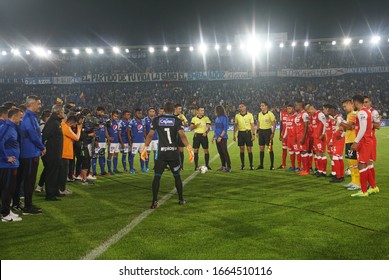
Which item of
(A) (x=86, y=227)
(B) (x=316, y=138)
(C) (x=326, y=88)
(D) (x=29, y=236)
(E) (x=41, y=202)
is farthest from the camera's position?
(C) (x=326, y=88)

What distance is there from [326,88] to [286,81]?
525 centimetres

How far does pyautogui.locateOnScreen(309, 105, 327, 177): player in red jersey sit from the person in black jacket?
7.32 m

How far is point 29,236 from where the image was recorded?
6.10m

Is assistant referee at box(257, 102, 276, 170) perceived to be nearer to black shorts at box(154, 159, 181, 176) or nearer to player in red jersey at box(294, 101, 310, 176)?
player in red jersey at box(294, 101, 310, 176)

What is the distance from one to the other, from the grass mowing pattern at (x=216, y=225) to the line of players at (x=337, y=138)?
609mm

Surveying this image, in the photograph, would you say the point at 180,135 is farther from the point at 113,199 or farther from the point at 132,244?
the point at 132,244

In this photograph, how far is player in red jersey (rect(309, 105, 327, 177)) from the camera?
11352 millimetres

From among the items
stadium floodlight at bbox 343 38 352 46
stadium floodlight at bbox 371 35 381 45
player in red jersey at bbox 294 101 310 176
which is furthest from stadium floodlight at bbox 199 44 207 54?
player in red jersey at bbox 294 101 310 176

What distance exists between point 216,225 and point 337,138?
18.3 ft

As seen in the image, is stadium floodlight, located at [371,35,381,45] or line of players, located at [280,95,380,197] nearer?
line of players, located at [280,95,380,197]

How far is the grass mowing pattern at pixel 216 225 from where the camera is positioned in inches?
204

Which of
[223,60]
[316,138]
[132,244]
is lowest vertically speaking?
[132,244]

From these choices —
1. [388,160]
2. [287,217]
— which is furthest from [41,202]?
[388,160]

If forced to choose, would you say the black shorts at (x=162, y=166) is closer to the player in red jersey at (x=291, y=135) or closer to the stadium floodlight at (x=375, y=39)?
the player in red jersey at (x=291, y=135)
